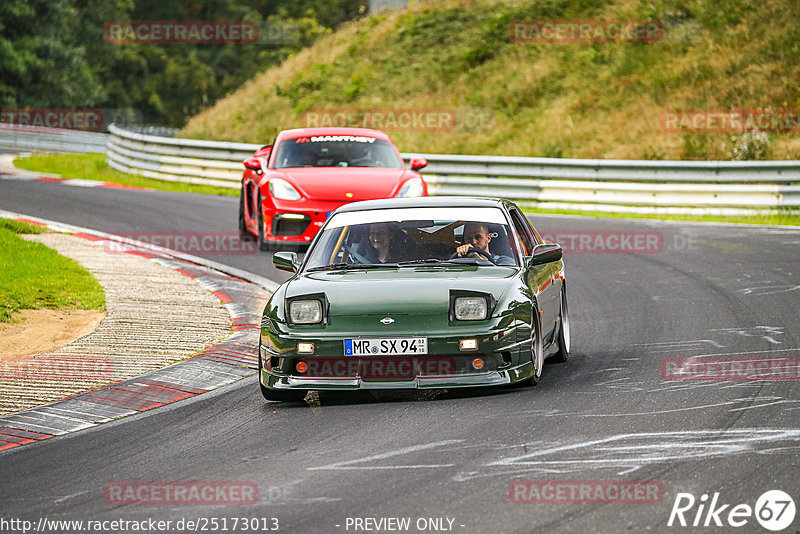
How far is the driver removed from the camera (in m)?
8.84

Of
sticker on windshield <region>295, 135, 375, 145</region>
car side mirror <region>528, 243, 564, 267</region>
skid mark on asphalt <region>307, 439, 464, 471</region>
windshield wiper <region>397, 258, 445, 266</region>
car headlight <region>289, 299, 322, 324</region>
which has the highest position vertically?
sticker on windshield <region>295, 135, 375, 145</region>

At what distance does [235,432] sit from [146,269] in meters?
7.63

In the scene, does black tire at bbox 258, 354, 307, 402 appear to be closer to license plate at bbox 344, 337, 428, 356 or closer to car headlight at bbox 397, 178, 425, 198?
license plate at bbox 344, 337, 428, 356

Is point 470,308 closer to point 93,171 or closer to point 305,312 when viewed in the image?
point 305,312

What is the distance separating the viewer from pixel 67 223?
1903cm

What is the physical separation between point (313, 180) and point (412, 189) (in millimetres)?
1265

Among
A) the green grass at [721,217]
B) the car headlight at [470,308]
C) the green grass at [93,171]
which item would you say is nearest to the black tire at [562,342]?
the car headlight at [470,308]

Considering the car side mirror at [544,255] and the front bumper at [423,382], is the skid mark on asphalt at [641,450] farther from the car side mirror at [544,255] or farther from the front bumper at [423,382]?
the car side mirror at [544,255]

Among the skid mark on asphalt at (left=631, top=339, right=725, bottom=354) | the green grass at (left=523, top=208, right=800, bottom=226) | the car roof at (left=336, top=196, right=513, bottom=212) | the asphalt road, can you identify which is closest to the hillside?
the green grass at (left=523, top=208, right=800, bottom=226)

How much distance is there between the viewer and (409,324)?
7699 millimetres

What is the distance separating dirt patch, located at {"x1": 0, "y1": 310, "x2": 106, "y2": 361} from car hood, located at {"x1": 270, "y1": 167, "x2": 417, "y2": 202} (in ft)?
13.8

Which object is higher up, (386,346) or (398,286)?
(398,286)

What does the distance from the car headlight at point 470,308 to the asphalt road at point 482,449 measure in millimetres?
548

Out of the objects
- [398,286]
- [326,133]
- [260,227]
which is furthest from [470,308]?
[326,133]
